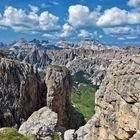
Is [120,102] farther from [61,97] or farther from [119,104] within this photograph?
[61,97]

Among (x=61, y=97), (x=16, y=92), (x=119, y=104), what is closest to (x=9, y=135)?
(x=119, y=104)

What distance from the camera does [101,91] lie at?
67438mm

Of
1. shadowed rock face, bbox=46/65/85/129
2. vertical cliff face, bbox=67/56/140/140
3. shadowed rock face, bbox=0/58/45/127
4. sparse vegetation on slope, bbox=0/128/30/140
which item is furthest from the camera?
shadowed rock face, bbox=46/65/85/129

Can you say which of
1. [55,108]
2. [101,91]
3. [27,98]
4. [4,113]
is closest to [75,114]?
[55,108]

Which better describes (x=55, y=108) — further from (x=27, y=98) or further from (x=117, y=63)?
(x=117, y=63)

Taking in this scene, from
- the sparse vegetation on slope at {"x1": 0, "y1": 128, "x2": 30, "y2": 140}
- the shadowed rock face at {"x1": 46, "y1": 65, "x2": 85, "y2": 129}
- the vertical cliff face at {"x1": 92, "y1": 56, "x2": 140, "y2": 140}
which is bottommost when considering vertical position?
the shadowed rock face at {"x1": 46, "y1": 65, "x2": 85, "y2": 129}

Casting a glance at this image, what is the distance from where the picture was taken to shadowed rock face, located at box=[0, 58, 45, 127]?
118m

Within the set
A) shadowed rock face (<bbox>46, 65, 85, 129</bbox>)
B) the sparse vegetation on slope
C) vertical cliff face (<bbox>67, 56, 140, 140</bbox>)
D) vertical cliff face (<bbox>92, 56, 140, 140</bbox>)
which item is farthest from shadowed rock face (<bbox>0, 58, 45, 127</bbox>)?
the sparse vegetation on slope

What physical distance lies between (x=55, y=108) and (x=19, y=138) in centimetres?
7958

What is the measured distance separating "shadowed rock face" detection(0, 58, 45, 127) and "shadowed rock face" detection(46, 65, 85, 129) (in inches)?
214

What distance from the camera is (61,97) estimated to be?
Result: 135 m

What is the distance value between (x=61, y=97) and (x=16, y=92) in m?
19.3

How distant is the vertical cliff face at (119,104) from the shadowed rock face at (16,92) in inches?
2123

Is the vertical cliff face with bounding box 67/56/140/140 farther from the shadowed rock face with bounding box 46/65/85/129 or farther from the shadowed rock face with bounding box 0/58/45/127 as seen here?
the shadowed rock face with bounding box 46/65/85/129
